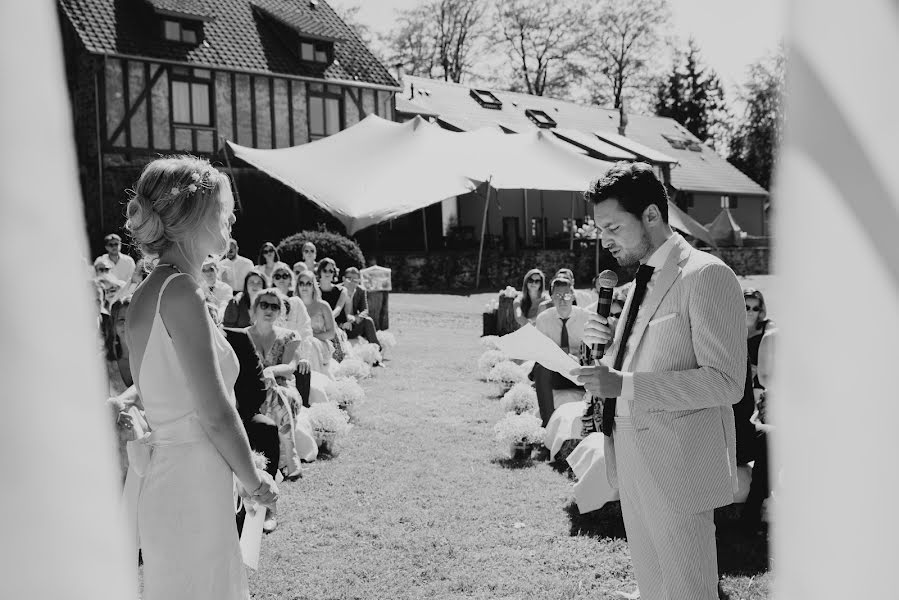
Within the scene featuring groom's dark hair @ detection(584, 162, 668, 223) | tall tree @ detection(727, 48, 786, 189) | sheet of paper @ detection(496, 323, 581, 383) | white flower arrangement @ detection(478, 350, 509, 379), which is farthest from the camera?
tall tree @ detection(727, 48, 786, 189)

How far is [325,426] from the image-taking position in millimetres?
7184

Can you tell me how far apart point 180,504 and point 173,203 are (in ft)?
2.78

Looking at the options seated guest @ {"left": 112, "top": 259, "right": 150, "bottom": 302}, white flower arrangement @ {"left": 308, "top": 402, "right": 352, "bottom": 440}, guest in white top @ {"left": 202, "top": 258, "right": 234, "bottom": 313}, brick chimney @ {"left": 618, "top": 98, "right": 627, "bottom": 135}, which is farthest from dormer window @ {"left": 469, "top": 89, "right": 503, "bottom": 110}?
white flower arrangement @ {"left": 308, "top": 402, "right": 352, "bottom": 440}

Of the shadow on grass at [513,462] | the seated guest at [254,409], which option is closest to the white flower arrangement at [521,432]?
the shadow on grass at [513,462]

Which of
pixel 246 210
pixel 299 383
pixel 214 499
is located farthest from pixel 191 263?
pixel 246 210

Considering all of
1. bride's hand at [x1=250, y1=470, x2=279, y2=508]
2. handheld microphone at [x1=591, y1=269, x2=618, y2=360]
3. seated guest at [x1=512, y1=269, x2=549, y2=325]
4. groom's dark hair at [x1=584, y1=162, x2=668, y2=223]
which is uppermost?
groom's dark hair at [x1=584, y1=162, x2=668, y2=223]

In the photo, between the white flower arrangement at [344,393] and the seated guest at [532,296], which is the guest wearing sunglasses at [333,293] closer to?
the seated guest at [532,296]

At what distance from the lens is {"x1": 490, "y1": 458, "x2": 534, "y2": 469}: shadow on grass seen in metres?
6.85

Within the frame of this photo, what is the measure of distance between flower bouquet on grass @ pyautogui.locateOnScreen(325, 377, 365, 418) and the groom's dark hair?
605 cm

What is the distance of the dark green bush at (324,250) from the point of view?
18047 mm

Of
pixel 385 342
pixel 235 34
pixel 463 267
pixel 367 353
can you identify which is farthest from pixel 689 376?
pixel 235 34

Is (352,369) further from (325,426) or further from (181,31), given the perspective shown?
(181,31)

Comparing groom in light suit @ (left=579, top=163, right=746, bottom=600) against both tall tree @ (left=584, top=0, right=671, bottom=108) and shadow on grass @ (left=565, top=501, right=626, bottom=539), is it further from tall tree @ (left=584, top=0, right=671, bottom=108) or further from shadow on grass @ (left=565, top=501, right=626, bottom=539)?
tall tree @ (left=584, top=0, right=671, bottom=108)

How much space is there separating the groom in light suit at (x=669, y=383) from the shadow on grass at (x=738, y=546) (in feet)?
6.95
